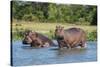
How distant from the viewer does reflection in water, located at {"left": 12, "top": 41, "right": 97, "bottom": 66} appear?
265 centimetres

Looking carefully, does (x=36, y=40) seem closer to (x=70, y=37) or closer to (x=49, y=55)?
(x=49, y=55)

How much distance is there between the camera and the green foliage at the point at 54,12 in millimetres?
2682

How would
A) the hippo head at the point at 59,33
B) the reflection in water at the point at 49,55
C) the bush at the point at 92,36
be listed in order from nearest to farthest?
1. the reflection in water at the point at 49,55
2. the hippo head at the point at 59,33
3. the bush at the point at 92,36

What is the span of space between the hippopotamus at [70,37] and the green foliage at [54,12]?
0.12 metres

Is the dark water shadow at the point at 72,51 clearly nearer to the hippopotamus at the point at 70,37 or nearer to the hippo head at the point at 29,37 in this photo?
the hippopotamus at the point at 70,37

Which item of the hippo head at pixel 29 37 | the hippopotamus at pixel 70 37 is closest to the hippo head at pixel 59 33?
the hippopotamus at pixel 70 37

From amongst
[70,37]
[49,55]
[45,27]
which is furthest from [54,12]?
[49,55]

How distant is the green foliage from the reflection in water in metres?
0.33

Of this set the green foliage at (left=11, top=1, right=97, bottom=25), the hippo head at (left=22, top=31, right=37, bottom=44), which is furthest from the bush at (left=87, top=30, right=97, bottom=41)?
the hippo head at (left=22, top=31, right=37, bottom=44)

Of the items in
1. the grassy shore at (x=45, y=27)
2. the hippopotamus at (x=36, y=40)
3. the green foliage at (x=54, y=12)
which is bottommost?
the hippopotamus at (x=36, y=40)

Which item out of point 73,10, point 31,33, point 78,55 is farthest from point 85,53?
point 31,33

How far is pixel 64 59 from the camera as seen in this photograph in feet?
9.38

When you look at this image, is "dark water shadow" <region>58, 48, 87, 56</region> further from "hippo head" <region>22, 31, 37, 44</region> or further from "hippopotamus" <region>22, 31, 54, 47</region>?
"hippo head" <region>22, 31, 37, 44</region>

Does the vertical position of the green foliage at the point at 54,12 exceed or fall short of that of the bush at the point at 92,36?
it exceeds it
